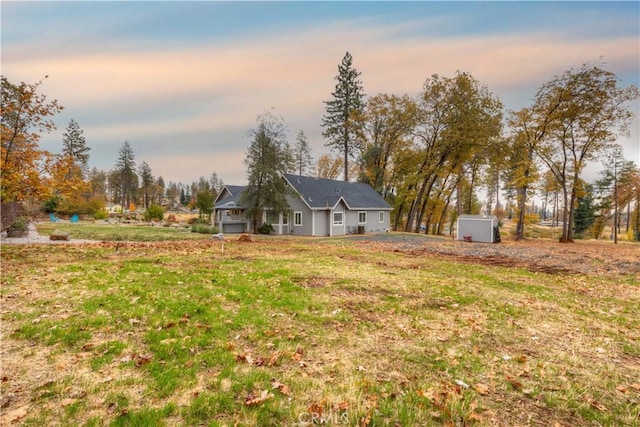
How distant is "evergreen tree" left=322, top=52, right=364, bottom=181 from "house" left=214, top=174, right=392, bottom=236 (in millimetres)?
7934

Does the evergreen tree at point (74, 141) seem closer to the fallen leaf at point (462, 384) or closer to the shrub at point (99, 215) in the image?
the shrub at point (99, 215)

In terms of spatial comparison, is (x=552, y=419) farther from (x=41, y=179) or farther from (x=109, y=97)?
(x=109, y=97)

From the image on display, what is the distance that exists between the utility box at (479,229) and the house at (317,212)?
983 cm

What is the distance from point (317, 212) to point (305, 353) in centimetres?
2577

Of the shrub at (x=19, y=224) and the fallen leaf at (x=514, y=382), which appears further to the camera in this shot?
the shrub at (x=19, y=224)

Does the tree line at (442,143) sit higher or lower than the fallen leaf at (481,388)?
higher

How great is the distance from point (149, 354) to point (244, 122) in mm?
32534

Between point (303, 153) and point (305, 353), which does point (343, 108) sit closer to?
point (303, 153)

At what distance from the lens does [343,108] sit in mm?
42875

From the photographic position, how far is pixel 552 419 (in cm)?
302

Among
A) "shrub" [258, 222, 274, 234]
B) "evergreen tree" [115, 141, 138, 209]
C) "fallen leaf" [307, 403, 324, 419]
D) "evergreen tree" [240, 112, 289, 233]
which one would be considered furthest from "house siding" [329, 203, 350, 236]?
"evergreen tree" [115, 141, 138, 209]

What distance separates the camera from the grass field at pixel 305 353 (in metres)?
3.01

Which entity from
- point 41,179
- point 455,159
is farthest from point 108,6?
point 455,159

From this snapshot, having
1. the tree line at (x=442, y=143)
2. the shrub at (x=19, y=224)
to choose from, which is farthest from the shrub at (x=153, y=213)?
the shrub at (x=19, y=224)
